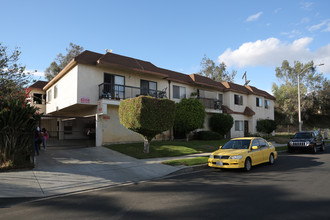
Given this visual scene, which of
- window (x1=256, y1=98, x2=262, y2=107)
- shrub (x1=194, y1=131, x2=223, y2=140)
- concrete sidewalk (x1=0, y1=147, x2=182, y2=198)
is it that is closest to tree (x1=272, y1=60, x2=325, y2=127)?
window (x1=256, y1=98, x2=262, y2=107)

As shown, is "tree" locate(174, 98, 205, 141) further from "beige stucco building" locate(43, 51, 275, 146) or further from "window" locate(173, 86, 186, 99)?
"window" locate(173, 86, 186, 99)

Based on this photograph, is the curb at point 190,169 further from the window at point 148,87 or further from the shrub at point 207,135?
the shrub at point 207,135

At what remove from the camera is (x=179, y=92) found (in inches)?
902

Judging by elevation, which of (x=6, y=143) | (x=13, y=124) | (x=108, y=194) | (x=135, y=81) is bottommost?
(x=108, y=194)

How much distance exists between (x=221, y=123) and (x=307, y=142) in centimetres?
947

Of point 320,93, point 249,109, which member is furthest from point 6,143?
point 320,93

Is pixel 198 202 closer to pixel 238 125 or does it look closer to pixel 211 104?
pixel 211 104

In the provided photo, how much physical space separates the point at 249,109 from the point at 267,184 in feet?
80.9

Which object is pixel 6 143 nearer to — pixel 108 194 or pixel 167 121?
pixel 108 194

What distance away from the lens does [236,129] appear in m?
28.3

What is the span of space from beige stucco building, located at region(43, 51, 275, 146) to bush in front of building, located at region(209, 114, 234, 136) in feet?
2.50

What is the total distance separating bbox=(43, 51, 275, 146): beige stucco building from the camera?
16875 mm

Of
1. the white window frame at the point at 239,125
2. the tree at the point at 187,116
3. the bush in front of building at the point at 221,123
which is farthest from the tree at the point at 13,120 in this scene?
the white window frame at the point at 239,125

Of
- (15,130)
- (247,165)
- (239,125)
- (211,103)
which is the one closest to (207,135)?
(211,103)
